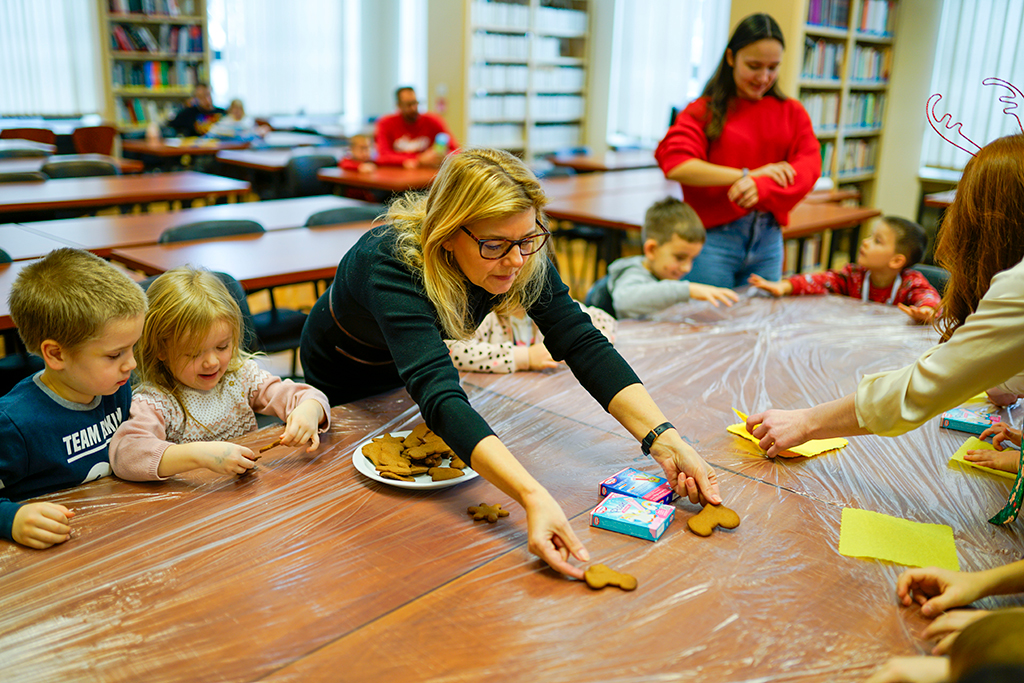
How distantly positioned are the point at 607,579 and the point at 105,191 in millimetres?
3805

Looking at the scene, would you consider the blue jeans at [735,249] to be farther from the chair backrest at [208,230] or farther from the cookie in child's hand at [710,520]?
the chair backrest at [208,230]

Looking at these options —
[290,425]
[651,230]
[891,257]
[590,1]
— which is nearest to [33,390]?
[290,425]

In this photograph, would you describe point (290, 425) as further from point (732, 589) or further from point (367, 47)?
point (367, 47)

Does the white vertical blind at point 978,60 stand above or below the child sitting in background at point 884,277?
above

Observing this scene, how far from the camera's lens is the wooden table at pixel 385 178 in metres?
4.48

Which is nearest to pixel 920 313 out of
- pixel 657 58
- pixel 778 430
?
pixel 778 430

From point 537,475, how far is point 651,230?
143 centimetres

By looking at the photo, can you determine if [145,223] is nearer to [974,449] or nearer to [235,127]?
[974,449]

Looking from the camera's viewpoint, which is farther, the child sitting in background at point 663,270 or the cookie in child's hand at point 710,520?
the child sitting in background at point 663,270

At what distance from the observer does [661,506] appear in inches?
46.1

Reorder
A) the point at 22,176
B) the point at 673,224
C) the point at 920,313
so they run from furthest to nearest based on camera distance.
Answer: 1. the point at 22,176
2. the point at 673,224
3. the point at 920,313

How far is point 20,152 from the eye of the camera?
5293 mm

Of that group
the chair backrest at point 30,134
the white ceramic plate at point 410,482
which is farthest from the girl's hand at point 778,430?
the chair backrest at point 30,134

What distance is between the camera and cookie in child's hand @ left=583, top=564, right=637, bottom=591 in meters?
0.99
